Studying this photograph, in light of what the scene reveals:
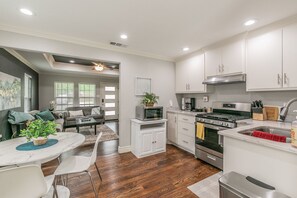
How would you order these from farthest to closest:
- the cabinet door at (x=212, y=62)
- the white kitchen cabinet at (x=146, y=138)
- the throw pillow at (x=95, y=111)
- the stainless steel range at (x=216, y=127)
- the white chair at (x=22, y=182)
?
the throw pillow at (x=95, y=111), the white kitchen cabinet at (x=146, y=138), the cabinet door at (x=212, y=62), the stainless steel range at (x=216, y=127), the white chair at (x=22, y=182)

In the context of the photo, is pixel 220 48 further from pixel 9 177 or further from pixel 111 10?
pixel 9 177

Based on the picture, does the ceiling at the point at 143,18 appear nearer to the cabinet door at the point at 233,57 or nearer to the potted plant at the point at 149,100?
the cabinet door at the point at 233,57

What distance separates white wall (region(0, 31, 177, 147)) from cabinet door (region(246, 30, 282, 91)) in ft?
6.58

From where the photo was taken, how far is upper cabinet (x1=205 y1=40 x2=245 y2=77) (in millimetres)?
2561

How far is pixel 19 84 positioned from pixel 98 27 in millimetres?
3315

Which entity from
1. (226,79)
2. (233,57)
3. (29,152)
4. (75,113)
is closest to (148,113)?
(226,79)

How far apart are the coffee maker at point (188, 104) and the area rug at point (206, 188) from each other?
1901mm

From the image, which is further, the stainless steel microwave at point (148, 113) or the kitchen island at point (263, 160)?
the stainless steel microwave at point (148, 113)

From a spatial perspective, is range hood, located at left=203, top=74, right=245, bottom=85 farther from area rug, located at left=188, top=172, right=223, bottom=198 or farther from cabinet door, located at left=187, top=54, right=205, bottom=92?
area rug, located at left=188, top=172, right=223, bottom=198

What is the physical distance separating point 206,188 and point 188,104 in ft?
7.27

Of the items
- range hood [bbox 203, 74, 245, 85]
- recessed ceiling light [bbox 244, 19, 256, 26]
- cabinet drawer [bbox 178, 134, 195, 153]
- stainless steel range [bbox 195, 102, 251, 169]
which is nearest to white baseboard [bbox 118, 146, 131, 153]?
cabinet drawer [bbox 178, 134, 195, 153]

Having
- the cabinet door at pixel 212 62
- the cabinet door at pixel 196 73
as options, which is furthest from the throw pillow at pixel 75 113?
the cabinet door at pixel 212 62

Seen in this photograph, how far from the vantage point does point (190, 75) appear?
364cm

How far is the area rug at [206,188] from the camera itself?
1.92 metres
